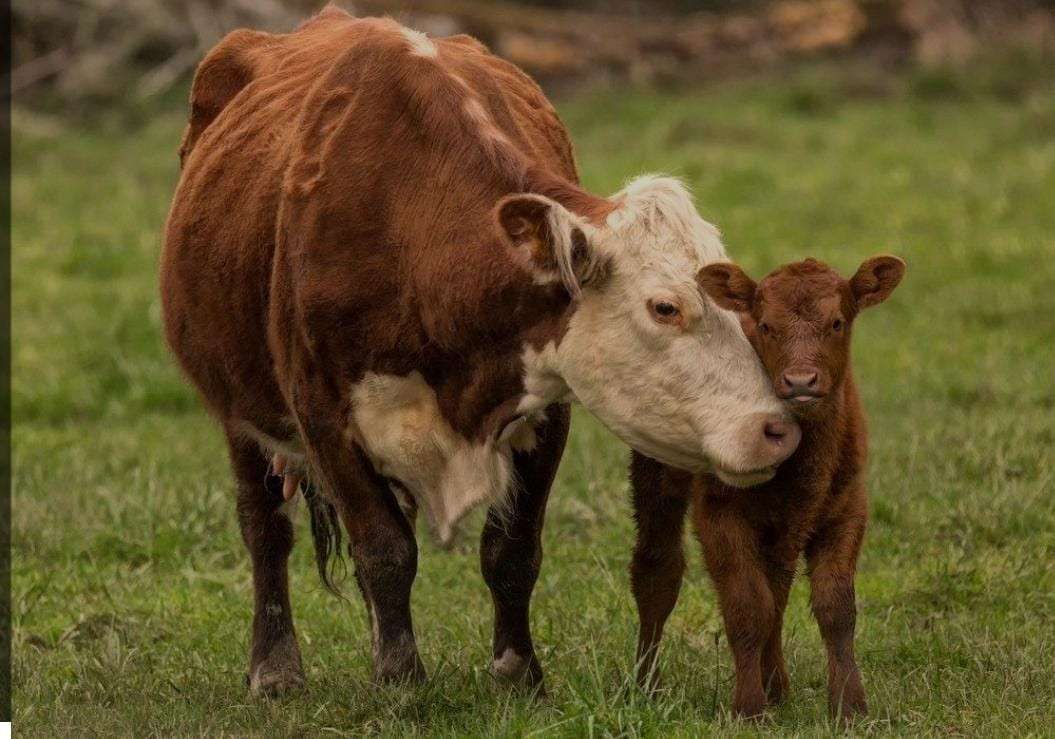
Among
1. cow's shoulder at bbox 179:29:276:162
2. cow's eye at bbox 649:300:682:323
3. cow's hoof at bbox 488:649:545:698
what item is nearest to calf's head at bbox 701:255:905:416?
cow's eye at bbox 649:300:682:323

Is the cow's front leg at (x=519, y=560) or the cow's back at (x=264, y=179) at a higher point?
the cow's back at (x=264, y=179)

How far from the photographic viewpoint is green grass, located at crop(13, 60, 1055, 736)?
5891 millimetres

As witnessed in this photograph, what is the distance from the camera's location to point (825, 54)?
2014cm

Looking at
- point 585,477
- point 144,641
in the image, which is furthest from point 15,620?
point 585,477

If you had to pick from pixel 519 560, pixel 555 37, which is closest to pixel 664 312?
pixel 519 560

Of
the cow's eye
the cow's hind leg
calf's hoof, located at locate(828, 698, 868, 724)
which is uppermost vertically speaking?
the cow's eye

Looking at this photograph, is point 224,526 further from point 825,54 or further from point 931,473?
point 825,54

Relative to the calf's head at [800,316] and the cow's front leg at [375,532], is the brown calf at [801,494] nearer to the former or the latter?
the calf's head at [800,316]

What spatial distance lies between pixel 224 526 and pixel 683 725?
4006 mm

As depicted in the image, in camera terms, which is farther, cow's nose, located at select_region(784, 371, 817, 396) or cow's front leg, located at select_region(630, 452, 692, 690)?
cow's front leg, located at select_region(630, 452, 692, 690)

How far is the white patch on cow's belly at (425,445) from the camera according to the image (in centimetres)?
580

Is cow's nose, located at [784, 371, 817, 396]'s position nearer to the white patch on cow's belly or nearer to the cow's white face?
the cow's white face

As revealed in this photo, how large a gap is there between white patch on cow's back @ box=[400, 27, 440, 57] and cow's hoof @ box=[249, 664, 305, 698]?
212 centimetres

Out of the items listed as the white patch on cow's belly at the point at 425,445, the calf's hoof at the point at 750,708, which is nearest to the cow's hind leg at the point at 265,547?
the white patch on cow's belly at the point at 425,445
